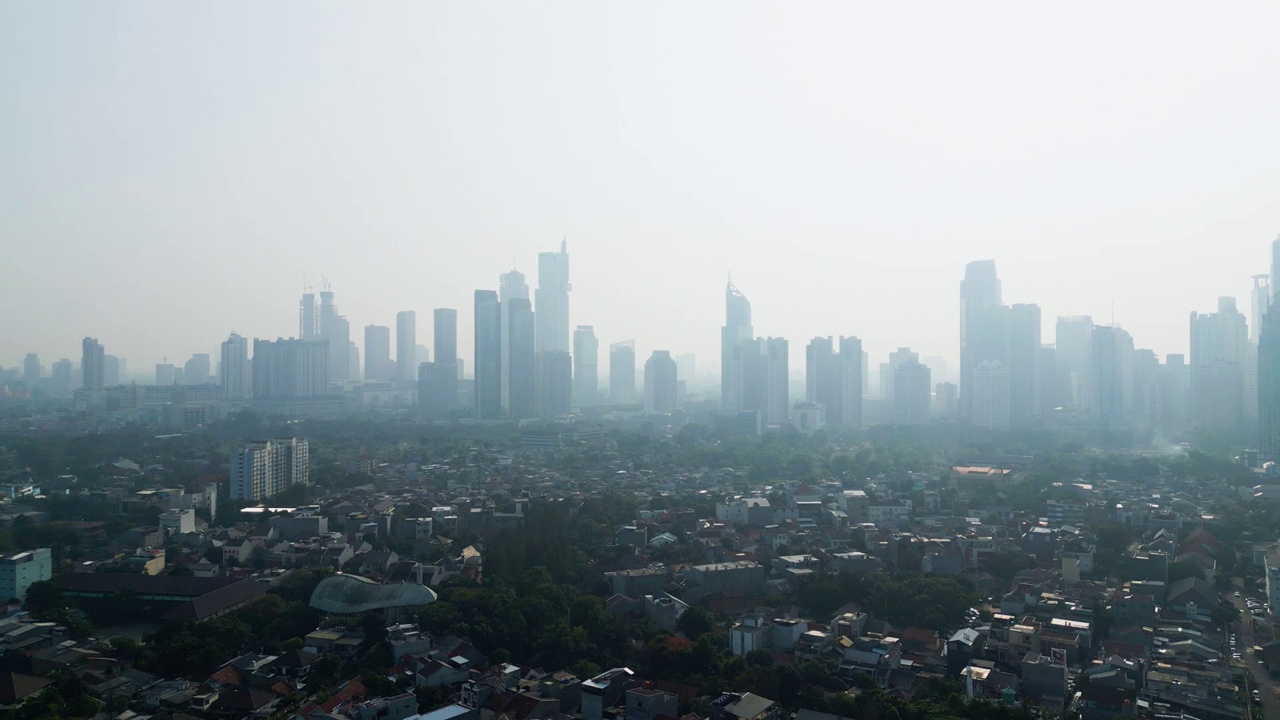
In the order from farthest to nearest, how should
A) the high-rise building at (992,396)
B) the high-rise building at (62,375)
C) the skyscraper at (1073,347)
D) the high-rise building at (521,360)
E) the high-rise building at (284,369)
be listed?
1. the high-rise building at (62,375)
2. the high-rise building at (284,369)
3. the skyscraper at (1073,347)
4. the high-rise building at (521,360)
5. the high-rise building at (992,396)

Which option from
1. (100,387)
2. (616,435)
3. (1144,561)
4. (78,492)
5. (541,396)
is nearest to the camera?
(1144,561)

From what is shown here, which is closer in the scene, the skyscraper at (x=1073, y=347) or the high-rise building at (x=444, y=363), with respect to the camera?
the skyscraper at (x=1073, y=347)

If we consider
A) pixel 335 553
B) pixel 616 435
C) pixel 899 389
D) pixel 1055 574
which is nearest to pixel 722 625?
pixel 1055 574

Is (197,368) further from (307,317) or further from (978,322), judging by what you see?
(978,322)

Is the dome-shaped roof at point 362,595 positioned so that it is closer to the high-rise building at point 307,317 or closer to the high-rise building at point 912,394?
the high-rise building at point 912,394

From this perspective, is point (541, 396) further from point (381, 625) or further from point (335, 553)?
point (381, 625)

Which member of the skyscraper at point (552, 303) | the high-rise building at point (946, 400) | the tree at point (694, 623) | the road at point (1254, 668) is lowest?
the road at point (1254, 668)

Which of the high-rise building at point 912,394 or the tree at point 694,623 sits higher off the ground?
the high-rise building at point 912,394

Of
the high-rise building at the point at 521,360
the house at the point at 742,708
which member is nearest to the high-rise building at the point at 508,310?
the high-rise building at the point at 521,360
